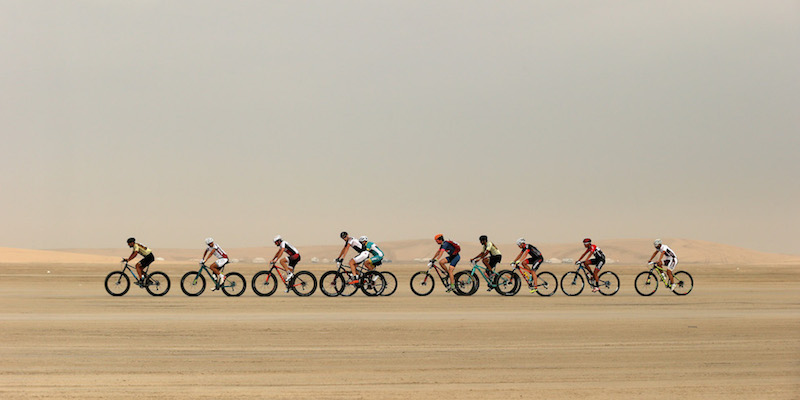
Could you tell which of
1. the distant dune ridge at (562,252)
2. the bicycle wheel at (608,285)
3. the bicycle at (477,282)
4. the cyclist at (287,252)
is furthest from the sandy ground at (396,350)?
the distant dune ridge at (562,252)

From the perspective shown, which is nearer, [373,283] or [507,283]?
[373,283]

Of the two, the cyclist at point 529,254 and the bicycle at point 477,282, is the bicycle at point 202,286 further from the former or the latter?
the cyclist at point 529,254

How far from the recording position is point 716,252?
166 meters

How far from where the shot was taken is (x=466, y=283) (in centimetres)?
2845

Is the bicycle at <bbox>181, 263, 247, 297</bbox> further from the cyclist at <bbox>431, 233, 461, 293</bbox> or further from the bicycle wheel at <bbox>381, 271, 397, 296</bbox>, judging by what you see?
the cyclist at <bbox>431, 233, 461, 293</bbox>

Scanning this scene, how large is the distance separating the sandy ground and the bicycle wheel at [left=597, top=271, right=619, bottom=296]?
4153 millimetres

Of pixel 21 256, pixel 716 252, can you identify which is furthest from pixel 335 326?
pixel 716 252

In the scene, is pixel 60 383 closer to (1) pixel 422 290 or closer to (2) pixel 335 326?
(2) pixel 335 326

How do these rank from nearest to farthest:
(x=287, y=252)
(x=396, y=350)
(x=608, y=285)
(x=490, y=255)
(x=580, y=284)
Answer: (x=396, y=350), (x=287, y=252), (x=490, y=255), (x=608, y=285), (x=580, y=284)

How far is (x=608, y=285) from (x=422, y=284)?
6.41 m

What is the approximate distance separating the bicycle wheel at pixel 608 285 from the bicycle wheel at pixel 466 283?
431 centimetres

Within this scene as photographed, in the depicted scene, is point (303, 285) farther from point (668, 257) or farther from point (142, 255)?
point (668, 257)

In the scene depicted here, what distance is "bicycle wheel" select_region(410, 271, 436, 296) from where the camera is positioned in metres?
28.6

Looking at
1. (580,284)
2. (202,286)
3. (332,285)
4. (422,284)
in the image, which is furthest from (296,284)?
(580,284)
